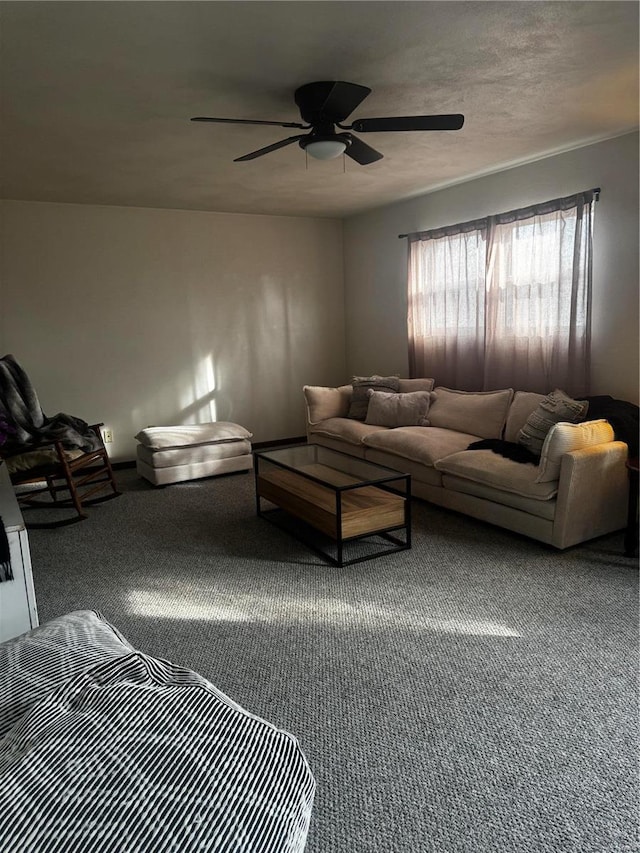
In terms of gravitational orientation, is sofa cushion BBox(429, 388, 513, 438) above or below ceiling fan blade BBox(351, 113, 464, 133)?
below

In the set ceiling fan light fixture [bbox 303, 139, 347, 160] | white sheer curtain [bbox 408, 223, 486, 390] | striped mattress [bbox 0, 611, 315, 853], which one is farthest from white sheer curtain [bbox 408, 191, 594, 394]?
striped mattress [bbox 0, 611, 315, 853]

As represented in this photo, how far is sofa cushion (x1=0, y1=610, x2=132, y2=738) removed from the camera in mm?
1060

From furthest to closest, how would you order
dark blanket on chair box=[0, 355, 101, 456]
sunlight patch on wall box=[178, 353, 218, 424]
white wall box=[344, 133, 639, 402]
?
sunlight patch on wall box=[178, 353, 218, 424] → dark blanket on chair box=[0, 355, 101, 456] → white wall box=[344, 133, 639, 402]

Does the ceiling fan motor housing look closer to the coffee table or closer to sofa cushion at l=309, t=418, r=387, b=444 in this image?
the coffee table

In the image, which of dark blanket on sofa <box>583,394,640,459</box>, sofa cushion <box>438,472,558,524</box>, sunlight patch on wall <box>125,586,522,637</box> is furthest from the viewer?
dark blanket on sofa <box>583,394,640,459</box>

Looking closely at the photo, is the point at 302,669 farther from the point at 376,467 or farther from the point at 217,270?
the point at 217,270

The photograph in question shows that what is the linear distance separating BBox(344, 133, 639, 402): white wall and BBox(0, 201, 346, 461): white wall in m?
0.77

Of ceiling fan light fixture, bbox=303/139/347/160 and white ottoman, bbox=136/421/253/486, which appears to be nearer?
ceiling fan light fixture, bbox=303/139/347/160

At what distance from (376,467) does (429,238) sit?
2717 mm

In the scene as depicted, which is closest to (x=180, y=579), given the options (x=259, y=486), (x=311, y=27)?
(x=259, y=486)

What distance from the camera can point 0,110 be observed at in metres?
2.98

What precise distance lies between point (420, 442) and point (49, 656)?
3322 mm

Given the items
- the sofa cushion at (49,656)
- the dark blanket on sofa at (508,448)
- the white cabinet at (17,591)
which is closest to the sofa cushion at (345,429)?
the dark blanket on sofa at (508,448)

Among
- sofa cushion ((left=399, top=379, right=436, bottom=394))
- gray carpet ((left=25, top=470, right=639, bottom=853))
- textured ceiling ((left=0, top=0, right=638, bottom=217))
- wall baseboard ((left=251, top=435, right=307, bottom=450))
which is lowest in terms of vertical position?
gray carpet ((left=25, top=470, right=639, bottom=853))
